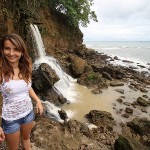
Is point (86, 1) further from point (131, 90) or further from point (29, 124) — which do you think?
point (29, 124)

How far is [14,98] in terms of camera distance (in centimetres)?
272

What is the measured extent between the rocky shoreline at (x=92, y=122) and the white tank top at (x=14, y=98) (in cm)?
283

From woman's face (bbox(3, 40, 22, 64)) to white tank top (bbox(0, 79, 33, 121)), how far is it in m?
0.29

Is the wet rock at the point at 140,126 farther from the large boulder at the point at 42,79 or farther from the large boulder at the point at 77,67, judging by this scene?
the large boulder at the point at 77,67

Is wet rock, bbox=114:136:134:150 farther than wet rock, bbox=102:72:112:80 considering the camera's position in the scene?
No

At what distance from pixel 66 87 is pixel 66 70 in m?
3.27

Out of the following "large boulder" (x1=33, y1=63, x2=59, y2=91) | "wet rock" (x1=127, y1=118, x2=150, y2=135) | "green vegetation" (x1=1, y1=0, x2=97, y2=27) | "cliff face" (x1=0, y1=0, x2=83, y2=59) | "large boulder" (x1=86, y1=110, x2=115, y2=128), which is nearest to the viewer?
"wet rock" (x1=127, y1=118, x2=150, y2=135)

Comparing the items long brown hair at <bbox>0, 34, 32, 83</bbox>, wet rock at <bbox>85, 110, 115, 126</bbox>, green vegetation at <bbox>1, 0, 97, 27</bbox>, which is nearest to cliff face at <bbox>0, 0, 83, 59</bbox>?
green vegetation at <bbox>1, 0, 97, 27</bbox>

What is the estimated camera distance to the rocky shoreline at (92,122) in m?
6.11

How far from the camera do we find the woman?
263 centimetres

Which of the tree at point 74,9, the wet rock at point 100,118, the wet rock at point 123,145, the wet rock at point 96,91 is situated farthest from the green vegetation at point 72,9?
the wet rock at point 123,145

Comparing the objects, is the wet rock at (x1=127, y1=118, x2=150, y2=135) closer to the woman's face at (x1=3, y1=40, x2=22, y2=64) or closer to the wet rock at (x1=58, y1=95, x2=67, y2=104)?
the wet rock at (x1=58, y1=95, x2=67, y2=104)

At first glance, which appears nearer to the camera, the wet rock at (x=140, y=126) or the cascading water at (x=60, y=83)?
the wet rock at (x=140, y=126)

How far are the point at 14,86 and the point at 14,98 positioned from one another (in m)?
0.17
